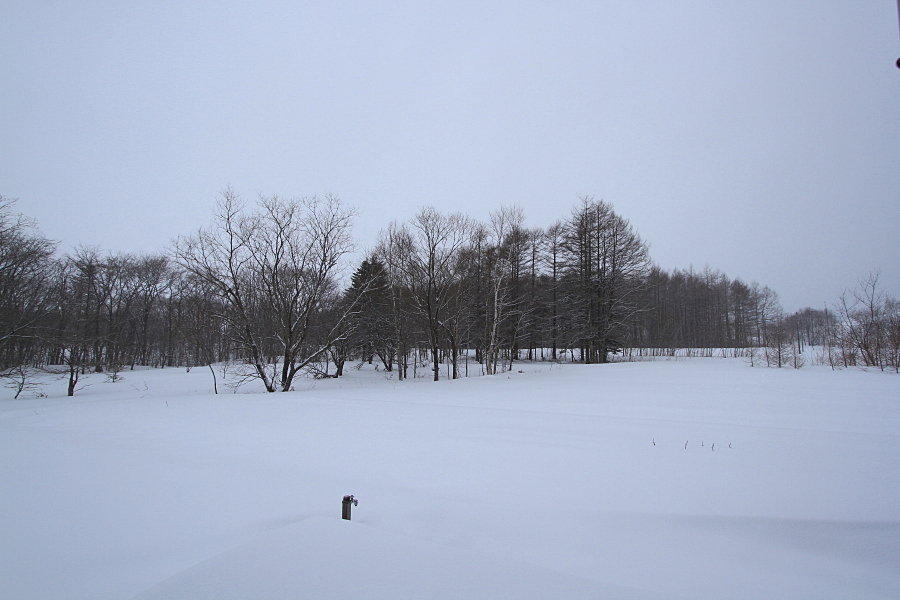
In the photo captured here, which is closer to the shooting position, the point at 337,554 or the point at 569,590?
the point at 569,590

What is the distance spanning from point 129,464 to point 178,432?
210cm

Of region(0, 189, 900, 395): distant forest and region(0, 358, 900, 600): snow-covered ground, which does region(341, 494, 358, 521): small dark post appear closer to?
region(0, 358, 900, 600): snow-covered ground

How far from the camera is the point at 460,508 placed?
3.62 m

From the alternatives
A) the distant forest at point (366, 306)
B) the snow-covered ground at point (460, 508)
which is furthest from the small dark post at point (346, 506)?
the distant forest at point (366, 306)

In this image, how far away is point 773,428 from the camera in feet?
21.2

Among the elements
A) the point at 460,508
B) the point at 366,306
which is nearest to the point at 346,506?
the point at 460,508

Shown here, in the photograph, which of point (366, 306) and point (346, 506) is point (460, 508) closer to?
point (346, 506)

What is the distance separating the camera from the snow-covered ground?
2361 mm

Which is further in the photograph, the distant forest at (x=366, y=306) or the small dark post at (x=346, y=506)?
the distant forest at (x=366, y=306)

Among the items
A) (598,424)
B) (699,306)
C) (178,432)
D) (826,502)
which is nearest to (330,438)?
(178,432)

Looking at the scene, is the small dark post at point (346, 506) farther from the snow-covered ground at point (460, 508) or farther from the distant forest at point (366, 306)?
the distant forest at point (366, 306)

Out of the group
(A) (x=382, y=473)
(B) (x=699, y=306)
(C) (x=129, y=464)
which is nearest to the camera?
(A) (x=382, y=473)

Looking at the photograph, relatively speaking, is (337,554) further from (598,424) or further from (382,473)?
(598,424)

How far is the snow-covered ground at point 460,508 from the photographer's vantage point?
2.36m
